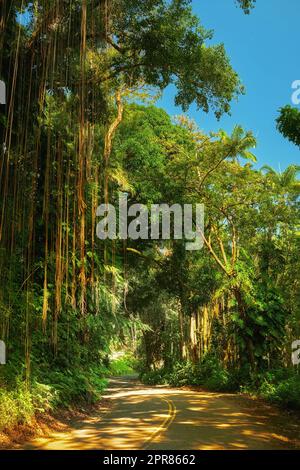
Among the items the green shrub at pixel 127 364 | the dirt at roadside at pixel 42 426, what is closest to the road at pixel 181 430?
the dirt at roadside at pixel 42 426

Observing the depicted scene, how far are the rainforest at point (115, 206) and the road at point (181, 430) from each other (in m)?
0.80

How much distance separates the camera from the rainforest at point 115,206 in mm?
8336

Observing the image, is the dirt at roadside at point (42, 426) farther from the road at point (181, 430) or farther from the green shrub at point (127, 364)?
the green shrub at point (127, 364)

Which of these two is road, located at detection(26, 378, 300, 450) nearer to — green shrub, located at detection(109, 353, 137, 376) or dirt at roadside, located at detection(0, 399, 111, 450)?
dirt at roadside, located at detection(0, 399, 111, 450)

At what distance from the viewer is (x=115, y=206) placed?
16688 mm

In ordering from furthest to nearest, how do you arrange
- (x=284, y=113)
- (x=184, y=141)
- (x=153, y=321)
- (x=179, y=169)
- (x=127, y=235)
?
1. (x=153, y=321)
2. (x=184, y=141)
3. (x=127, y=235)
4. (x=179, y=169)
5. (x=284, y=113)

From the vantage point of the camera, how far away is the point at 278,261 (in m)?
20.0

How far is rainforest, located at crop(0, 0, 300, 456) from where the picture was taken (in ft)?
27.3

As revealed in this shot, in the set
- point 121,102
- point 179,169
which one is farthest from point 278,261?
point 121,102

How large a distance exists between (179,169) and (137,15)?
746cm

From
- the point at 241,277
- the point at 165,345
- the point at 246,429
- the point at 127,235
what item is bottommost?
the point at 165,345

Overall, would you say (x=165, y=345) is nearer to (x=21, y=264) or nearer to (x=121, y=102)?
(x=121, y=102)

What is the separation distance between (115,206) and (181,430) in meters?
9.96

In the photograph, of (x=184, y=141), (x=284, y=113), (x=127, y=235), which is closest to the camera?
(x=284, y=113)
